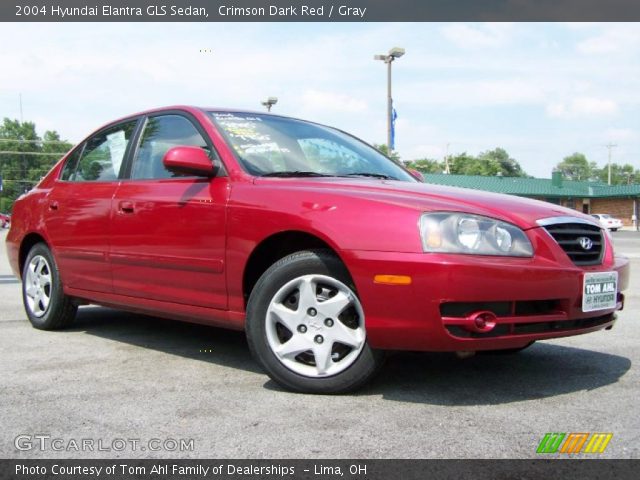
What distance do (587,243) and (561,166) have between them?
462 feet

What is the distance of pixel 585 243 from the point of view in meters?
3.31

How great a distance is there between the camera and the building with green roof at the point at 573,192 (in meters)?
57.2

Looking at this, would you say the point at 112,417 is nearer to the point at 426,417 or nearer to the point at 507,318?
the point at 426,417

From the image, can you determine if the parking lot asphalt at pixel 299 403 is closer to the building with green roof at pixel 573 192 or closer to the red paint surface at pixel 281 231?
the red paint surface at pixel 281 231

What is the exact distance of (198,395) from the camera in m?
3.22

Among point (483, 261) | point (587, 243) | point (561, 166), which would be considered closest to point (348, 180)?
point (483, 261)

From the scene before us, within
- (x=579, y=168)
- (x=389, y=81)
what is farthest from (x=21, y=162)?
(x=579, y=168)

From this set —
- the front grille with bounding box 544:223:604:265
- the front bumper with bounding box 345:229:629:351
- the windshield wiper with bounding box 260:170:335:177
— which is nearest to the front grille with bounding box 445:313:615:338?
the front bumper with bounding box 345:229:629:351

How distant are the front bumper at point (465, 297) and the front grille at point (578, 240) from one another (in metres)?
0.08

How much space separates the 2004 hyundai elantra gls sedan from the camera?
2941 millimetres

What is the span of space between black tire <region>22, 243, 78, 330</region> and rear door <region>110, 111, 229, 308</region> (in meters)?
0.86

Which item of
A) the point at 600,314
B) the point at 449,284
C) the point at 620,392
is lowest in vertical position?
the point at 620,392

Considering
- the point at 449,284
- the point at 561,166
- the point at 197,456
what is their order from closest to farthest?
the point at 197,456 < the point at 449,284 < the point at 561,166

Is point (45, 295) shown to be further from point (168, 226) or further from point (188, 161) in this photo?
point (188, 161)
